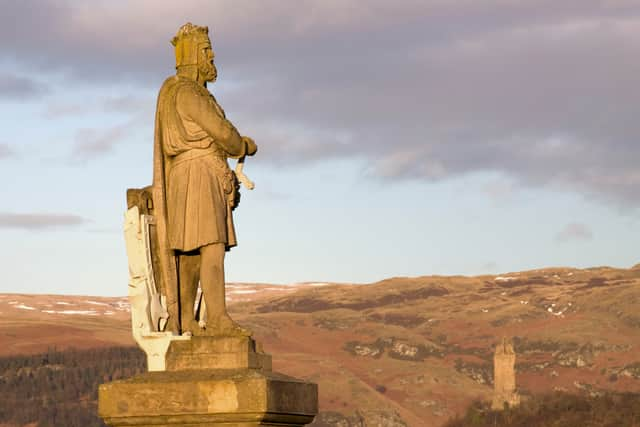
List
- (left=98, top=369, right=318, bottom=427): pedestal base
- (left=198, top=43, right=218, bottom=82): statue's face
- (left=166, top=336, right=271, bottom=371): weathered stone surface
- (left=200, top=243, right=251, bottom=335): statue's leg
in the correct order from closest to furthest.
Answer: (left=98, top=369, right=318, bottom=427): pedestal base < (left=166, top=336, right=271, bottom=371): weathered stone surface < (left=200, top=243, right=251, bottom=335): statue's leg < (left=198, top=43, right=218, bottom=82): statue's face

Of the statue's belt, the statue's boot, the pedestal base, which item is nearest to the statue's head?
the statue's belt

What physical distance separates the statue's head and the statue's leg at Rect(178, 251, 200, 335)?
5.52ft

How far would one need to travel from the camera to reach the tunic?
14.6 m

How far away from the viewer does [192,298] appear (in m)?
15.0

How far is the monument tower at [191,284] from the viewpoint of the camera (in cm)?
1403

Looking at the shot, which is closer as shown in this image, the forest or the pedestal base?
the pedestal base

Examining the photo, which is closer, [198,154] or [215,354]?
[215,354]

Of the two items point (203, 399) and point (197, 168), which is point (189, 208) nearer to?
point (197, 168)

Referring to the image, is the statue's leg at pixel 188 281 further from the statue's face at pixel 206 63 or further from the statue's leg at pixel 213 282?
the statue's face at pixel 206 63

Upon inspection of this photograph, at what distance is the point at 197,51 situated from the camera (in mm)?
15273

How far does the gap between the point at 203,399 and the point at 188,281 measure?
1.40 m

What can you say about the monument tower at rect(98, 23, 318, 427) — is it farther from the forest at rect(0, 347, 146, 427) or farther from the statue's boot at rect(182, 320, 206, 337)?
the forest at rect(0, 347, 146, 427)

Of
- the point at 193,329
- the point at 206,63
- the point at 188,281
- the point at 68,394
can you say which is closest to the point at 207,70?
the point at 206,63

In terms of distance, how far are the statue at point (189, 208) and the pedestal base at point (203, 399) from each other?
0.55m
